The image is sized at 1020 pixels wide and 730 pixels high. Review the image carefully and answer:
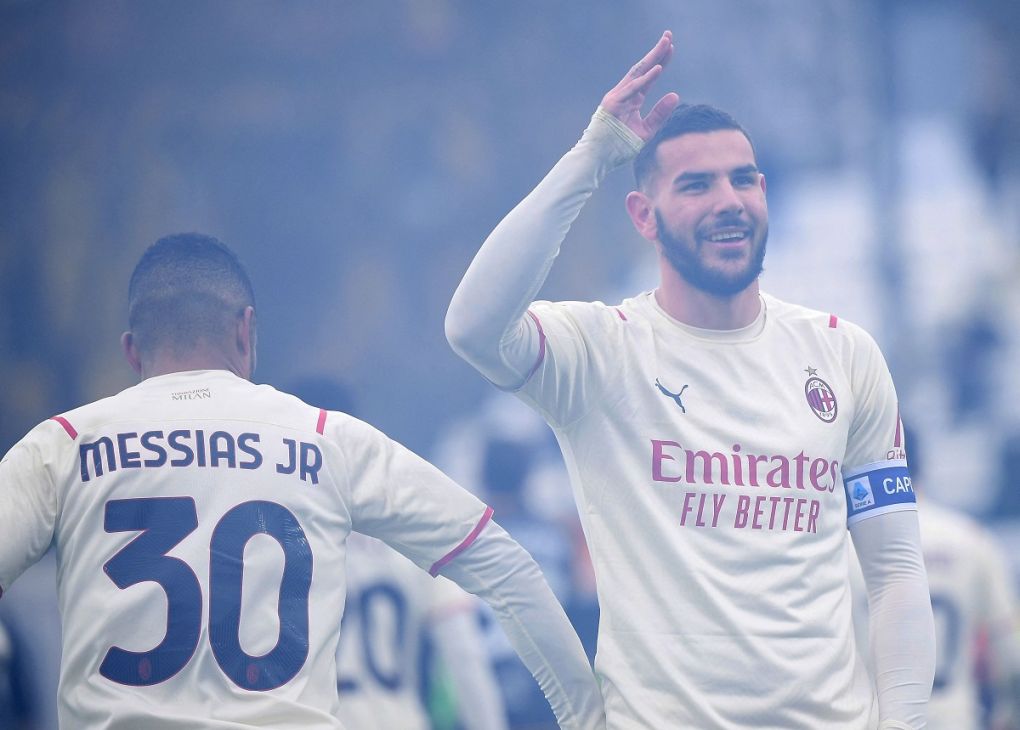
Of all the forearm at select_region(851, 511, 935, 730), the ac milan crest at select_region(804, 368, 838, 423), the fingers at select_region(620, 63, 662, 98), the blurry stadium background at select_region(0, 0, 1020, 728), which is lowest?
the forearm at select_region(851, 511, 935, 730)

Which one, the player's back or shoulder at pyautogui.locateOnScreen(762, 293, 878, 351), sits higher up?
shoulder at pyautogui.locateOnScreen(762, 293, 878, 351)

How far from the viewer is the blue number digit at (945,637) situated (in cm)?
466

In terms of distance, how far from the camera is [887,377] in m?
3.20

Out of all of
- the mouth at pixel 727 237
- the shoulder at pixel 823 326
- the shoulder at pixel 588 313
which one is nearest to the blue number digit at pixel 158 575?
the shoulder at pixel 588 313

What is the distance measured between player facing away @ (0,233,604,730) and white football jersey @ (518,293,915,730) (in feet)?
1.09

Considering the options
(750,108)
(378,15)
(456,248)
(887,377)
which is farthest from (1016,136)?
(887,377)

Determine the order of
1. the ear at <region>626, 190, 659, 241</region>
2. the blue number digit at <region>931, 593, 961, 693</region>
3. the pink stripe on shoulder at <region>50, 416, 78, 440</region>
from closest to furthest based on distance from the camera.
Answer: the pink stripe on shoulder at <region>50, 416, 78, 440</region> → the ear at <region>626, 190, 659, 241</region> → the blue number digit at <region>931, 593, 961, 693</region>

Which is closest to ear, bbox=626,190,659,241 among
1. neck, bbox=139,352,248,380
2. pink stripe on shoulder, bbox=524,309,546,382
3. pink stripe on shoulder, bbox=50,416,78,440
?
pink stripe on shoulder, bbox=524,309,546,382

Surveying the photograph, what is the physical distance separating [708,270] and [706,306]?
0.10 m

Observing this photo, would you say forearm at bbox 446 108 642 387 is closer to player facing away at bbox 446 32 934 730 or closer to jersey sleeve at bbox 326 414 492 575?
player facing away at bbox 446 32 934 730

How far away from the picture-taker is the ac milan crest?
3045 mm

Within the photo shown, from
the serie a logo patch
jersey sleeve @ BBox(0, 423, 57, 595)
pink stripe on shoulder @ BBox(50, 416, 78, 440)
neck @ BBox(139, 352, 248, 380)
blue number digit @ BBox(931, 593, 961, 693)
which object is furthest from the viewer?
blue number digit @ BBox(931, 593, 961, 693)

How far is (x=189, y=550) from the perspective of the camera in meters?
2.61

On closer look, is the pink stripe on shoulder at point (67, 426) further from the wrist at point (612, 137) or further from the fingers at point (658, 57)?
the fingers at point (658, 57)
